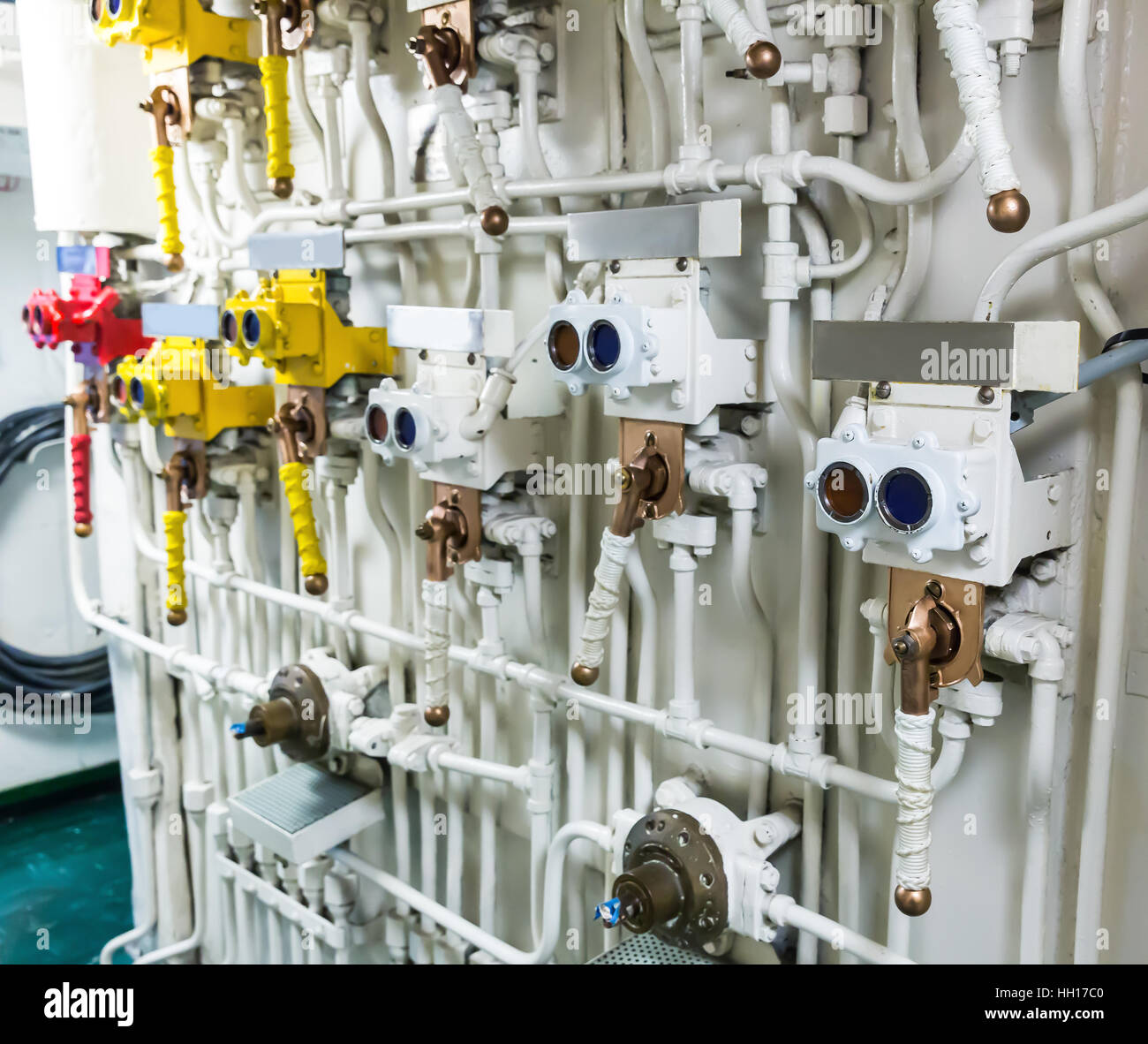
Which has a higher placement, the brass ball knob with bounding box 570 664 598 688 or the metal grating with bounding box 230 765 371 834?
the brass ball knob with bounding box 570 664 598 688

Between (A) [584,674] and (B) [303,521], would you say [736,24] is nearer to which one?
(A) [584,674]

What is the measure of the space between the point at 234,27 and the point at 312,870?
1.45m

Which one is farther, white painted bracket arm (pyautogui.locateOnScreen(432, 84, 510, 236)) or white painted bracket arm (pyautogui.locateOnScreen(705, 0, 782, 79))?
white painted bracket arm (pyautogui.locateOnScreen(432, 84, 510, 236))

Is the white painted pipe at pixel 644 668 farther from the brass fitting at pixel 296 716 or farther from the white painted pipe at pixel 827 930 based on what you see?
the brass fitting at pixel 296 716

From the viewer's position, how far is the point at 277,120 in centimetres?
164

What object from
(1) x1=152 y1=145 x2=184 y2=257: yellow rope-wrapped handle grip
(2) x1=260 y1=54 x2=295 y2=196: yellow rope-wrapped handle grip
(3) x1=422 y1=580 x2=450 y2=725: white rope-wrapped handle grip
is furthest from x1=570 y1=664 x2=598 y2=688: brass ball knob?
(1) x1=152 y1=145 x2=184 y2=257: yellow rope-wrapped handle grip

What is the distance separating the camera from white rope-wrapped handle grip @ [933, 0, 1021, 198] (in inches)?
32.6

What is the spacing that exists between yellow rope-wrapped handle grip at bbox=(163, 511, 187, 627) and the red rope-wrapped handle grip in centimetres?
39

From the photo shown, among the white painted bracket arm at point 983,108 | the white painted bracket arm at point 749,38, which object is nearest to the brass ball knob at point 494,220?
the white painted bracket arm at point 749,38

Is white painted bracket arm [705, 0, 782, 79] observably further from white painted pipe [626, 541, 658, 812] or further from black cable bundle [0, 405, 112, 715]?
black cable bundle [0, 405, 112, 715]

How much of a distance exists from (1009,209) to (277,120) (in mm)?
1187

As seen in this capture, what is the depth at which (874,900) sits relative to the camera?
1.22 meters

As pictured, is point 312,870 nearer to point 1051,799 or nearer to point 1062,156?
point 1051,799

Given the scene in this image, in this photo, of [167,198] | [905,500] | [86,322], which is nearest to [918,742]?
[905,500]
